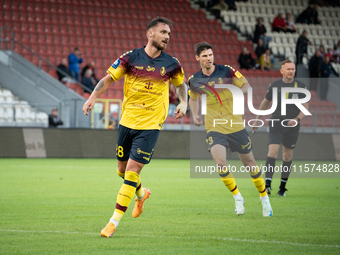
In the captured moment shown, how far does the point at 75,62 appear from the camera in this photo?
2153 centimetres

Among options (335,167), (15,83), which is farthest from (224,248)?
(15,83)

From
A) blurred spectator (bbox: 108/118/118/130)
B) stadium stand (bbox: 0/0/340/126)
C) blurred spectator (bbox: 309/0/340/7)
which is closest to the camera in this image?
blurred spectator (bbox: 108/118/118/130)

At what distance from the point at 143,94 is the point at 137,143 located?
1.95ft

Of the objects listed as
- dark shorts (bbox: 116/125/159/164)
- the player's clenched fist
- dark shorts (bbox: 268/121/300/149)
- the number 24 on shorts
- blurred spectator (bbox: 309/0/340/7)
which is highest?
blurred spectator (bbox: 309/0/340/7)

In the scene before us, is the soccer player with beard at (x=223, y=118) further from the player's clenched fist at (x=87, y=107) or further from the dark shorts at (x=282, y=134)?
the player's clenched fist at (x=87, y=107)

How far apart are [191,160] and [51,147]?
16.8ft

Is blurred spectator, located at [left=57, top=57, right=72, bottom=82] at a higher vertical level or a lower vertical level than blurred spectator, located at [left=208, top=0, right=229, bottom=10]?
lower

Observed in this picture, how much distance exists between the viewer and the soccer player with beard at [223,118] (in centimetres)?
740

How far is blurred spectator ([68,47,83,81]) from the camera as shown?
2141 cm

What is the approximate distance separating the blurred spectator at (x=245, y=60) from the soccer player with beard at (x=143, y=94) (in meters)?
19.8

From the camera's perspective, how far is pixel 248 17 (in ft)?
95.2

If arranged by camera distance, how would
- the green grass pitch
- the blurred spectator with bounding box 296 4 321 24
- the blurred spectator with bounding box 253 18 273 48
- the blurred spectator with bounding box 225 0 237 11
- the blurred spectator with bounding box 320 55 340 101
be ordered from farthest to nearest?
→ the blurred spectator with bounding box 296 4 321 24
the blurred spectator with bounding box 225 0 237 11
the blurred spectator with bounding box 253 18 273 48
the blurred spectator with bounding box 320 55 340 101
the green grass pitch

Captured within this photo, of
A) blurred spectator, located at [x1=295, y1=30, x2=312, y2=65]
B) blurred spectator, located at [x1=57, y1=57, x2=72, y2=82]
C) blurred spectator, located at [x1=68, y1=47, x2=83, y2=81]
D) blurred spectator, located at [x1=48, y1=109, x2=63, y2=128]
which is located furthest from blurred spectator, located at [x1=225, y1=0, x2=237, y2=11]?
blurred spectator, located at [x1=48, y1=109, x2=63, y2=128]

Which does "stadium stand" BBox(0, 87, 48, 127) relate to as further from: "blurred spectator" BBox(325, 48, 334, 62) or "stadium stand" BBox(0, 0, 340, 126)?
"blurred spectator" BBox(325, 48, 334, 62)
